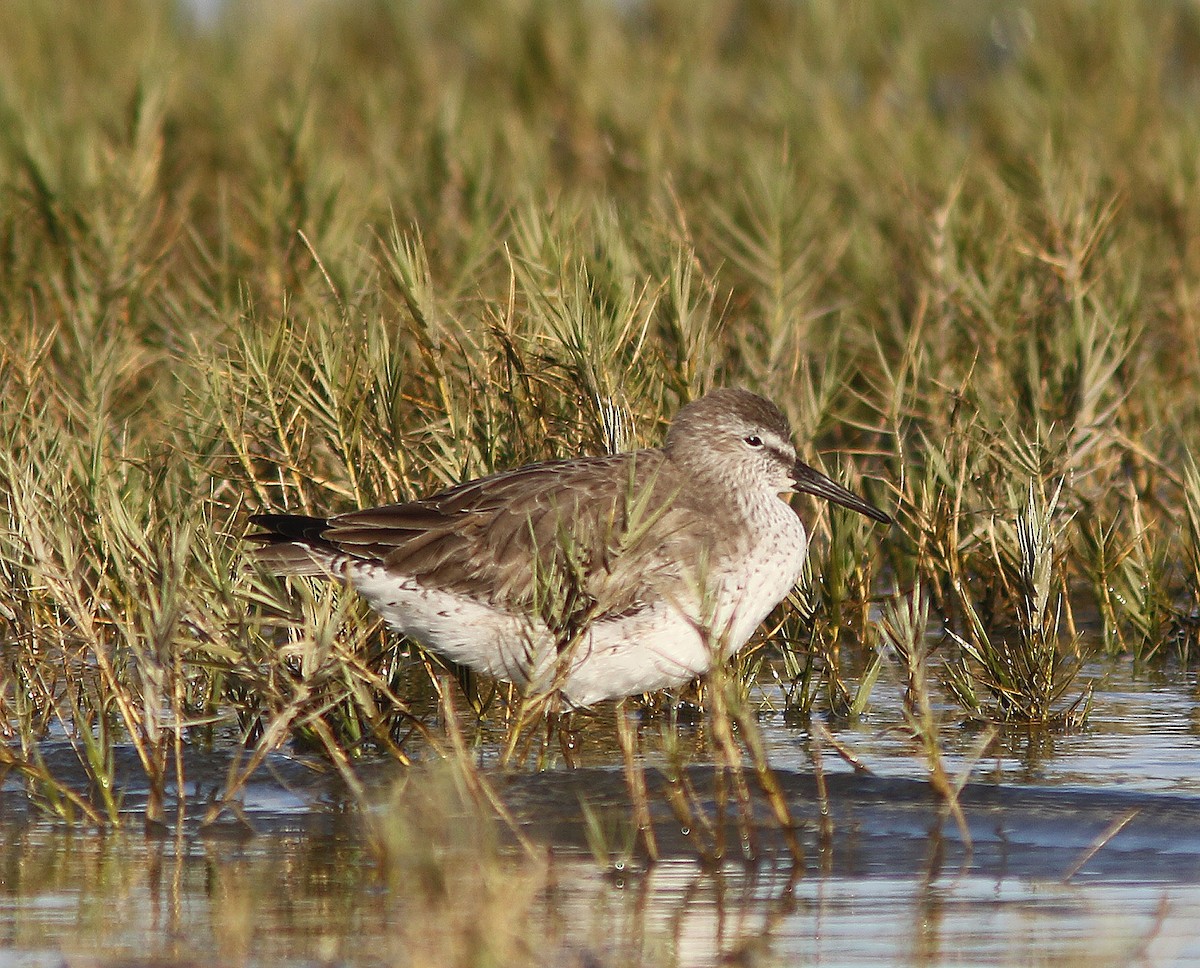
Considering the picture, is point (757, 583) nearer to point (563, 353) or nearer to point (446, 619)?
point (446, 619)

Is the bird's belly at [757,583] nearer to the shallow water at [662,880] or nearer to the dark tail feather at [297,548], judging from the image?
the shallow water at [662,880]

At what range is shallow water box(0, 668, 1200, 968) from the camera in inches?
173

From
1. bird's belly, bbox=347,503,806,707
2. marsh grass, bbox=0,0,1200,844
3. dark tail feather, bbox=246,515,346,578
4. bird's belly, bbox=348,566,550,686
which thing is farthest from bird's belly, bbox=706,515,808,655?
dark tail feather, bbox=246,515,346,578

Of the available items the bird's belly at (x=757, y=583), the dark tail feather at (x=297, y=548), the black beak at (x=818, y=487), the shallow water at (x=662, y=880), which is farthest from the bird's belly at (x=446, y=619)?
the black beak at (x=818, y=487)

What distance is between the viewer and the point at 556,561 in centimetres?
593

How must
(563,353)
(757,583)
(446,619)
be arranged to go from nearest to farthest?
(446,619)
(757,583)
(563,353)

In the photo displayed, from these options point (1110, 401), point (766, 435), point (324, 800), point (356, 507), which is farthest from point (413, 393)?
point (1110, 401)

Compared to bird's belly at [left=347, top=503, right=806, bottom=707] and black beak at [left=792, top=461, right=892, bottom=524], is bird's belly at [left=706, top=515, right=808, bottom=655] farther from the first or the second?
black beak at [left=792, top=461, right=892, bottom=524]

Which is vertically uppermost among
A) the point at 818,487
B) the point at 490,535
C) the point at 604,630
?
the point at 818,487

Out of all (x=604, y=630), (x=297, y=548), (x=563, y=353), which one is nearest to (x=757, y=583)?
(x=604, y=630)

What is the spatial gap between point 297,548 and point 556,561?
0.95m

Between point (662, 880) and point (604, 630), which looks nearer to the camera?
point (662, 880)

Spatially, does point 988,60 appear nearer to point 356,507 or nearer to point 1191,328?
point 1191,328

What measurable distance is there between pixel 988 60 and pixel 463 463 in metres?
10.9
